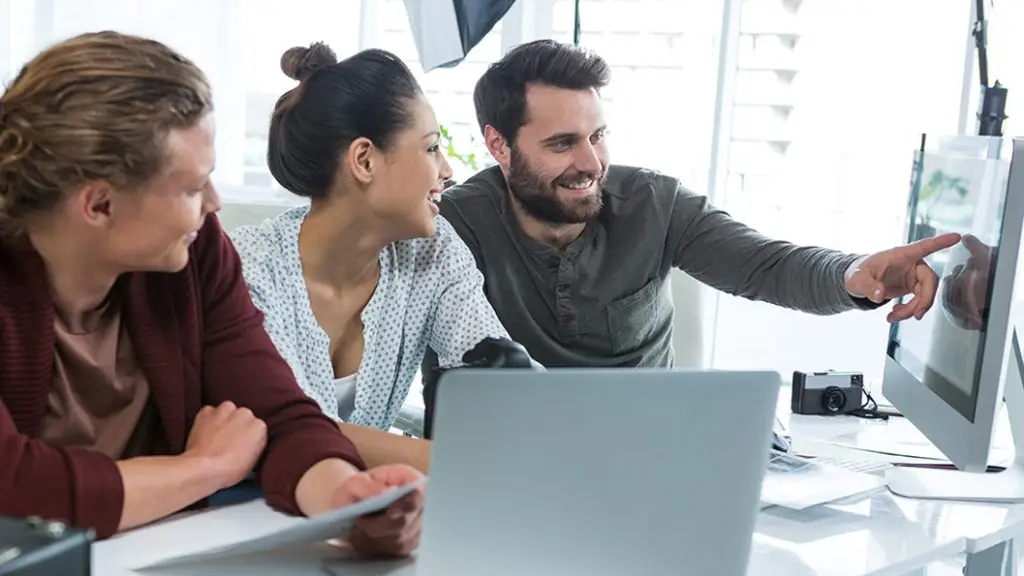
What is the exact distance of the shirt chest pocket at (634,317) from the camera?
7.15 feet

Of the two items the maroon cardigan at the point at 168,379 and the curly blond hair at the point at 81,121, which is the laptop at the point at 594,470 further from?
the curly blond hair at the point at 81,121

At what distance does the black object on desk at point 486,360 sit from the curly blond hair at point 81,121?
1.80ft

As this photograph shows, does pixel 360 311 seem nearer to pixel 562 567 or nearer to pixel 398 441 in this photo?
pixel 398 441

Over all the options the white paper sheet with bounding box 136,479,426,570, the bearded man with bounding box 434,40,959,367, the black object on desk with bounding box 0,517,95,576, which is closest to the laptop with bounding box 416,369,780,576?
the white paper sheet with bounding box 136,479,426,570

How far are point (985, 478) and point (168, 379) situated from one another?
3.62ft

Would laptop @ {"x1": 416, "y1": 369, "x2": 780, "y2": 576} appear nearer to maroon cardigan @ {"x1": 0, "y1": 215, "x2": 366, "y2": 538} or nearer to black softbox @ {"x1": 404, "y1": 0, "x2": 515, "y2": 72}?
maroon cardigan @ {"x1": 0, "y1": 215, "x2": 366, "y2": 538}

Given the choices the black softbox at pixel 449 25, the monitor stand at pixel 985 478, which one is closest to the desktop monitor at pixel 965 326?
the monitor stand at pixel 985 478

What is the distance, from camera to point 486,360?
5.69 feet

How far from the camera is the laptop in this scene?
88 centimetres

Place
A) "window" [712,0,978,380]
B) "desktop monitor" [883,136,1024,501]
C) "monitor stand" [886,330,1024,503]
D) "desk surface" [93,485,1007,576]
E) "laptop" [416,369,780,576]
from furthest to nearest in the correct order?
"window" [712,0,978,380] < "monitor stand" [886,330,1024,503] < "desktop monitor" [883,136,1024,501] < "desk surface" [93,485,1007,576] < "laptop" [416,369,780,576]

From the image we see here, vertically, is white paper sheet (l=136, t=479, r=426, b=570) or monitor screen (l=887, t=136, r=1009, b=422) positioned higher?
monitor screen (l=887, t=136, r=1009, b=422)

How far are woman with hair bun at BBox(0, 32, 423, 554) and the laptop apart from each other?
0.15 metres

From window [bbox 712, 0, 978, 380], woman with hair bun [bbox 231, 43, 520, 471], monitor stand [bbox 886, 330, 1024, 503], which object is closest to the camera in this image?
monitor stand [bbox 886, 330, 1024, 503]

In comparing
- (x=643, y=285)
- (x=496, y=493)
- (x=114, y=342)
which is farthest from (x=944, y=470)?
(x=114, y=342)
